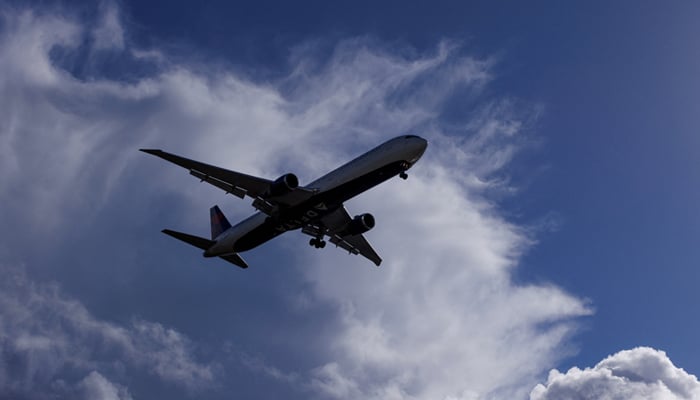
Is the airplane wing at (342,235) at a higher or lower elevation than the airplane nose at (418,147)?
higher

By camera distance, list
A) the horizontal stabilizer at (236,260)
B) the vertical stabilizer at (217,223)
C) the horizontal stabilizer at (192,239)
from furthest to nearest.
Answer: the vertical stabilizer at (217,223), the horizontal stabilizer at (236,260), the horizontal stabilizer at (192,239)

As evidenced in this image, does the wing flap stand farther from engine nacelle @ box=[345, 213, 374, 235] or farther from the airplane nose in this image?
the airplane nose

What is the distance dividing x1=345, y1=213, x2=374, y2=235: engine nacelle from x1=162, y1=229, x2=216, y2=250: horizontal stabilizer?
552 inches

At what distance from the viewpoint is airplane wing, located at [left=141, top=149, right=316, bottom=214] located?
4938cm

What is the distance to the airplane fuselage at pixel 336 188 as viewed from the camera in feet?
155

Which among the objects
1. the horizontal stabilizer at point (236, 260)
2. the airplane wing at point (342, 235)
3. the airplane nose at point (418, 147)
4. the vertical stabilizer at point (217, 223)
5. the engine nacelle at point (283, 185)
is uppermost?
the vertical stabilizer at point (217, 223)

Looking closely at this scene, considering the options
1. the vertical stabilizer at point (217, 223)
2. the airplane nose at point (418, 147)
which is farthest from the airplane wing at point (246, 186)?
the vertical stabilizer at point (217, 223)

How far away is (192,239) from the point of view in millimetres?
58969

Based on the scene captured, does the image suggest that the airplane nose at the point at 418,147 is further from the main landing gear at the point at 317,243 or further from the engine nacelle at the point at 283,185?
the main landing gear at the point at 317,243

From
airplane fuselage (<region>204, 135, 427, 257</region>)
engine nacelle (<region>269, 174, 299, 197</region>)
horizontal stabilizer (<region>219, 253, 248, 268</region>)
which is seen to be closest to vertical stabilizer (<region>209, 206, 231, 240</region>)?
horizontal stabilizer (<region>219, 253, 248, 268</region>)

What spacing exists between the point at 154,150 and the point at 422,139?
20384 millimetres

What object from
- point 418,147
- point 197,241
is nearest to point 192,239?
point 197,241

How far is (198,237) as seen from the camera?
193ft

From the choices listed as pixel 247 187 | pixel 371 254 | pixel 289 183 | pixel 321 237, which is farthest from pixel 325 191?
pixel 371 254
